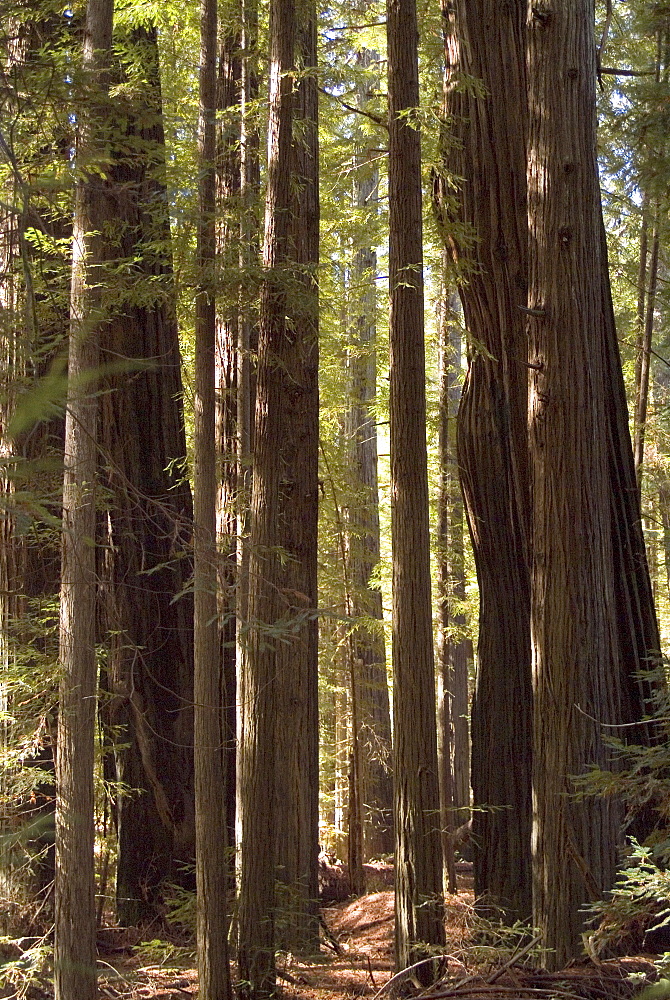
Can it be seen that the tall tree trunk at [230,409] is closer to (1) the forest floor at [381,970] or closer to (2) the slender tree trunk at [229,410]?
(2) the slender tree trunk at [229,410]

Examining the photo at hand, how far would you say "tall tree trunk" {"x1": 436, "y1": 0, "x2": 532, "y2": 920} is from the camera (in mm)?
8203

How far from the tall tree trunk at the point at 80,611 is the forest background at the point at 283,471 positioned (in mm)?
25

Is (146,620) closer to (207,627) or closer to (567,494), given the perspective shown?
(207,627)

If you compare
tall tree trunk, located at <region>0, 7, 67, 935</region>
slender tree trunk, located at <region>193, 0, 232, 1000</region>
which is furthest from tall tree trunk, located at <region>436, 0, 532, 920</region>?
tall tree trunk, located at <region>0, 7, 67, 935</region>

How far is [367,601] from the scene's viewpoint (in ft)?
44.0

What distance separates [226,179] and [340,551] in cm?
542

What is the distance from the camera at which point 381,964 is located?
8.35 m

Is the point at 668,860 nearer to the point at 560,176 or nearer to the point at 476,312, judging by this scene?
the point at 560,176

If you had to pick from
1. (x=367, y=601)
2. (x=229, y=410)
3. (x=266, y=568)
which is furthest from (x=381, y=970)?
(x=367, y=601)

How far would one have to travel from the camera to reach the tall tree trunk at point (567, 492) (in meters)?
6.04

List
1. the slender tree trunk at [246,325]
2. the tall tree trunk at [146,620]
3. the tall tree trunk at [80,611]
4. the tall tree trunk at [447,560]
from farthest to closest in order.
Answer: the tall tree trunk at [447,560], the tall tree trunk at [146,620], the slender tree trunk at [246,325], the tall tree trunk at [80,611]

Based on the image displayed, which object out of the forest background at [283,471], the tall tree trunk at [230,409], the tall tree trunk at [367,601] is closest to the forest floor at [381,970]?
the forest background at [283,471]

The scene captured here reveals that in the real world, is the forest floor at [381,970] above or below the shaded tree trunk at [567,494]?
below

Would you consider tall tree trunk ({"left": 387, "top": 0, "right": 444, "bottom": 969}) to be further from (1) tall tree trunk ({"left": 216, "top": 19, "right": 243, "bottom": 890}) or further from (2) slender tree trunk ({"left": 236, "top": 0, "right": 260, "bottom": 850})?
(1) tall tree trunk ({"left": 216, "top": 19, "right": 243, "bottom": 890})
